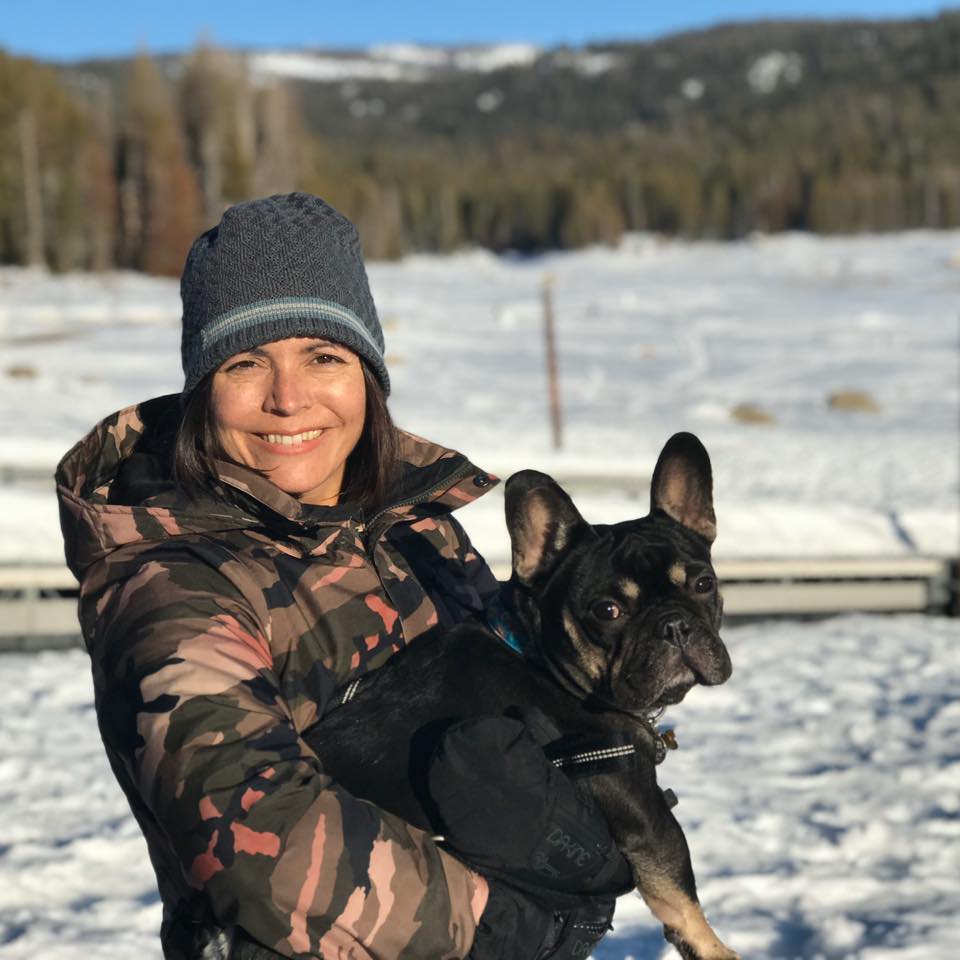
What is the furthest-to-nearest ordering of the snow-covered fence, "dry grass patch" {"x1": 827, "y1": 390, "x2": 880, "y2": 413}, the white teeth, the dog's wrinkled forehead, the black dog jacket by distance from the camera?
1. "dry grass patch" {"x1": 827, "y1": 390, "x2": 880, "y2": 413}
2. the snow-covered fence
3. the dog's wrinkled forehead
4. the white teeth
5. the black dog jacket

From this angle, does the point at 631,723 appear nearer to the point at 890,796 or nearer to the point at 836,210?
the point at 890,796

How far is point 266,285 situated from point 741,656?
19.4ft

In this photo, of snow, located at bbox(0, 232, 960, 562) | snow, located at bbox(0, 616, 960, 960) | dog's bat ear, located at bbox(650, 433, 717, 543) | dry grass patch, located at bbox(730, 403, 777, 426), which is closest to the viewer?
dog's bat ear, located at bbox(650, 433, 717, 543)

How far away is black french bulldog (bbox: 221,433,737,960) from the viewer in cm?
218

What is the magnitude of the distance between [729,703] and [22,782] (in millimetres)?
3687

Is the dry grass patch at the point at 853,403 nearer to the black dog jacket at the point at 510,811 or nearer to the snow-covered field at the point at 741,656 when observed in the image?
the snow-covered field at the point at 741,656

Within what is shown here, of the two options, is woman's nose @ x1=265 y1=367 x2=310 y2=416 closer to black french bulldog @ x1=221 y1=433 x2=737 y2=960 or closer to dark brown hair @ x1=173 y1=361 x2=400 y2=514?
dark brown hair @ x1=173 y1=361 x2=400 y2=514

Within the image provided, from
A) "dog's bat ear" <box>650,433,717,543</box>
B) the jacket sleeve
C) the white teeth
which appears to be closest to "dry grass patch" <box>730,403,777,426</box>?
"dog's bat ear" <box>650,433,717,543</box>

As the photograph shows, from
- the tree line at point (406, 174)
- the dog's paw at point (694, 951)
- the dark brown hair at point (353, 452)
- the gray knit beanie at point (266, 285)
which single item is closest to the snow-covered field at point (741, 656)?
the dog's paw at point (694, 951)

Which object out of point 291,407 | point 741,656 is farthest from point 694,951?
point 741,656

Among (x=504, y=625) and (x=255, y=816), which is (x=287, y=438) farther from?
(x=255, y=816)

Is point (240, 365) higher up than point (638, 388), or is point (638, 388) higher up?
point (240, 365)

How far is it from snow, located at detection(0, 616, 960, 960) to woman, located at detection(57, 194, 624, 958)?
6.63ft

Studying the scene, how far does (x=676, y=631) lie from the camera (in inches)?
99.0
